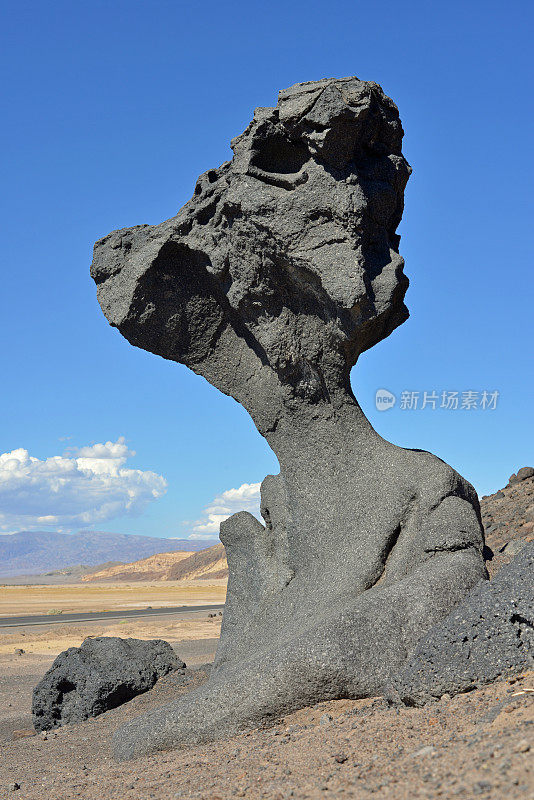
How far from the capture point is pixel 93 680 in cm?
782

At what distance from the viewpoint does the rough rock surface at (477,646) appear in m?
4.48

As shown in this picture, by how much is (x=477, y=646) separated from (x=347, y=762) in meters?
1.24

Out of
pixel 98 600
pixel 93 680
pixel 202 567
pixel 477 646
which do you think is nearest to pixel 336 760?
pixel 477 646

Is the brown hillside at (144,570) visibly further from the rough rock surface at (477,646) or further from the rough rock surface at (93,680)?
the rough rock surface at (477,646)

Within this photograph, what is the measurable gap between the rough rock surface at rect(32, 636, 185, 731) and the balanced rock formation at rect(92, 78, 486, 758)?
4.28 feet

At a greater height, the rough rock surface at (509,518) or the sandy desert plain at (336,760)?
the rough rock surface at (509,518)

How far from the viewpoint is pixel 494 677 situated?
4.46 meters

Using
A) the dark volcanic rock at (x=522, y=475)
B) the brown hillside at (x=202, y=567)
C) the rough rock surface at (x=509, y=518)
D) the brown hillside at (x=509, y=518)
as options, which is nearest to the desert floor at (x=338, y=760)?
the brown hillside at (x=509, y=518)

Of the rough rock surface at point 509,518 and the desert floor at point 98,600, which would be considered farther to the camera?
the desert floor at point 98,600

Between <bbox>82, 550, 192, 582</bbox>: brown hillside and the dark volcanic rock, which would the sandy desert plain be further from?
<bbox>82, 550, 192, 582</bbox>: brown hillside

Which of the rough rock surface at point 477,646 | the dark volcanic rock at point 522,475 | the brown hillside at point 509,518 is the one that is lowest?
the rough rock surface at point 477,646

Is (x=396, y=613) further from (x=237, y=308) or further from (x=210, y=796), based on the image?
(x=237, y=308)

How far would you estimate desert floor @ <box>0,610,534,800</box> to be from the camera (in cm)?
308

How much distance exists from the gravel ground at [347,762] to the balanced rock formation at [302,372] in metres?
0.34
